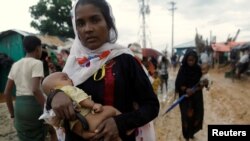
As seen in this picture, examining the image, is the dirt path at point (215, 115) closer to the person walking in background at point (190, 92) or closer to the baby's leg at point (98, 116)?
the person walking in background at point (190, 92)

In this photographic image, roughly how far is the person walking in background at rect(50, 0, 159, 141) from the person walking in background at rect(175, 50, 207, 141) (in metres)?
3.80

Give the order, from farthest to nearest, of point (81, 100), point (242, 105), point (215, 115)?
point (242, 105), point (215, 115), point (81, 100)

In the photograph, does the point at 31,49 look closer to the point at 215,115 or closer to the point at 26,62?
the point at 26,62

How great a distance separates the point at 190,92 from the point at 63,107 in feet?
13.6

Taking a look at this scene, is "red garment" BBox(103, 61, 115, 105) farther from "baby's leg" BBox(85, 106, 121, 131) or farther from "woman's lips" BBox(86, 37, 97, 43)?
"woman's lips" BBox(86, 37, 97, 43)

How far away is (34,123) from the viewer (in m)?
3.30

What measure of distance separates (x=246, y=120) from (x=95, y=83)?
20.0 ft

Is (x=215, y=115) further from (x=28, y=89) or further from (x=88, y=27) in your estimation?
(x=88, y=27)

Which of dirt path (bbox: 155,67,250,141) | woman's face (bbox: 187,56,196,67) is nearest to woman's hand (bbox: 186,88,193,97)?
woman's face (bbox: 187,56,196,67)

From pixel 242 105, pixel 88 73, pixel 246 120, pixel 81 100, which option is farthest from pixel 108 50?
pixel 242 105

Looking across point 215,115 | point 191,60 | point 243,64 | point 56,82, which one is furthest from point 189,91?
point 243,64

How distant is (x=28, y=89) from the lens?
125 inches

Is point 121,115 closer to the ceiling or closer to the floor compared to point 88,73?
closer to the floor

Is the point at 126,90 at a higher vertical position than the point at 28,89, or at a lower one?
higher
